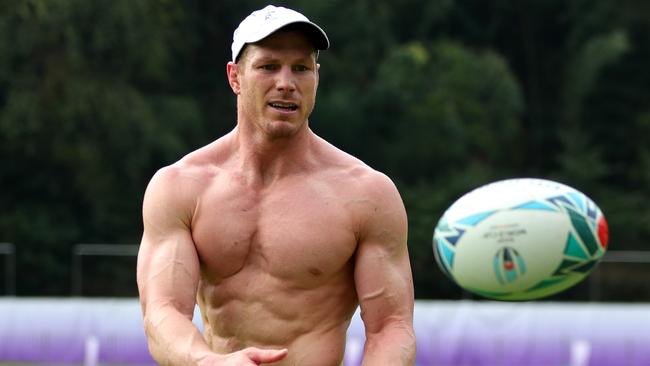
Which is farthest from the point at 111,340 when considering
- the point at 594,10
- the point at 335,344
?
the point at 594,10

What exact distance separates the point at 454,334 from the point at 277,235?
1309 centimetres

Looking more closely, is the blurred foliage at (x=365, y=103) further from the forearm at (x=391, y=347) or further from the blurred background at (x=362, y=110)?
the forearm at (x=391, y=347)

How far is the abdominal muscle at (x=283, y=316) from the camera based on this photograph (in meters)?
5.68

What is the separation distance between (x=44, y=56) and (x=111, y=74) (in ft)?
5.96

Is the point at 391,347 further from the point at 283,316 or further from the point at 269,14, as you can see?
the point at 269,14

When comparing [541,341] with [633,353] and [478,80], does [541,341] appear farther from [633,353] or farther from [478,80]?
[478,80]

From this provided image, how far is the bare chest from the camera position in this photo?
564 centimetres

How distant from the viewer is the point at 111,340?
1908cm

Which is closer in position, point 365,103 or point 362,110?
point 362,110

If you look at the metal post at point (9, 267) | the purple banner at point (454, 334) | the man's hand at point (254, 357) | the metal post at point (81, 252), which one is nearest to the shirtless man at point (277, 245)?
the man's hand at point (254, 357)

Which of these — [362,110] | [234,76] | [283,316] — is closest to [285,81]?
[234,76]

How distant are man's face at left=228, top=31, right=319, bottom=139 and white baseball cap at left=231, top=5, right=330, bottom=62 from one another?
0.03m

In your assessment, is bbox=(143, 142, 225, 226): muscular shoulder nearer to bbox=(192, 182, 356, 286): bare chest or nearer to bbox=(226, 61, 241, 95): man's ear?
bbox=(192, 182, 356, 286): bare chest

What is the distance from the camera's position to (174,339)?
537cm
